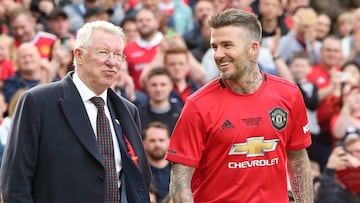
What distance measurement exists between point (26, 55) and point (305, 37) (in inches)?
178

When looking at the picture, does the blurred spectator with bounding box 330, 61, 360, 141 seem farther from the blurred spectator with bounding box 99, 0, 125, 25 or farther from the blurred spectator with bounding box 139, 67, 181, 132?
the blurred spectator with bounding box 99, 0, 125, 25

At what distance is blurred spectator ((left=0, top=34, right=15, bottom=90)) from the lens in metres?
12.1

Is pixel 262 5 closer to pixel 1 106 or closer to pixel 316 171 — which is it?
pixel 316 171

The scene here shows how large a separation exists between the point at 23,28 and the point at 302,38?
13.3 feet

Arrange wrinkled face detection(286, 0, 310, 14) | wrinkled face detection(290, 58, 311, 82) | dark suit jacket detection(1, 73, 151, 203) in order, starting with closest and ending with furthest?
dark suit jacket detection(1, 73, 151, 203) < wrinkled face detection(290, 58, 311, 82) < wrinkled face detection(286, 0, 310, 14)

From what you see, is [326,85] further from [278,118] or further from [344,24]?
[278,118]

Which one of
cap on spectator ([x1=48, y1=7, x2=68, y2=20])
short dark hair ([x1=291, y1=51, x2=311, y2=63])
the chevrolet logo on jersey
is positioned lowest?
the chevrolet logo on jersey

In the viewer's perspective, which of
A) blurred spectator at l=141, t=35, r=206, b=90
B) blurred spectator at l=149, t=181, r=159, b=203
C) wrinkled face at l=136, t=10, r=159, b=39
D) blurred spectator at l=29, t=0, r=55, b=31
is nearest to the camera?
blurred spectator at l=149, t=181, r=159, b=203

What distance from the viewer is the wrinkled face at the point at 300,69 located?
501 inches

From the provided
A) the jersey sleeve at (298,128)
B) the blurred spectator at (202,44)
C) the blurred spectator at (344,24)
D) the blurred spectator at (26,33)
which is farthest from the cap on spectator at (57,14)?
the jersey sleeve at (298,128)

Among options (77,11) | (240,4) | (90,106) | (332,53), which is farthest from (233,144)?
(77,11)

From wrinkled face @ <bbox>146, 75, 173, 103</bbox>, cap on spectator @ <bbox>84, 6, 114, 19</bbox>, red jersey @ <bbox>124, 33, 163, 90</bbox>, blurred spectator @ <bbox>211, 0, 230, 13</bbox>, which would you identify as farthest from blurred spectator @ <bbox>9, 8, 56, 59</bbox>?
blurred spectator @ <bbox>211, 0, 230, 13</bbox>

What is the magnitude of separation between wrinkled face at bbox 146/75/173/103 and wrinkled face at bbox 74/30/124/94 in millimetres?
4927

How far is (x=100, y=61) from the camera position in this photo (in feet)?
20.5
